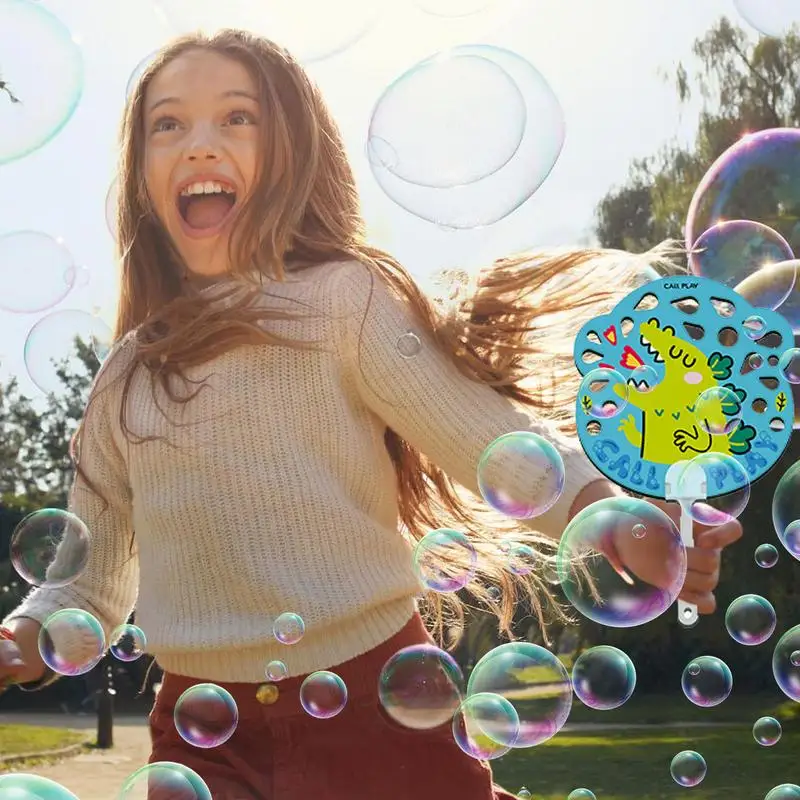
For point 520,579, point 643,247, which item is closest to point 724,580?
point 643,247

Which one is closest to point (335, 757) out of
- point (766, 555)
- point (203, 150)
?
point (203, 150)

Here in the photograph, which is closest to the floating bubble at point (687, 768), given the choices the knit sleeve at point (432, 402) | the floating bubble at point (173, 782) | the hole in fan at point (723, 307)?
the hole in fan at point (723, 307)

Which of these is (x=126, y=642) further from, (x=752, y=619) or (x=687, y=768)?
(x=752, y=619)

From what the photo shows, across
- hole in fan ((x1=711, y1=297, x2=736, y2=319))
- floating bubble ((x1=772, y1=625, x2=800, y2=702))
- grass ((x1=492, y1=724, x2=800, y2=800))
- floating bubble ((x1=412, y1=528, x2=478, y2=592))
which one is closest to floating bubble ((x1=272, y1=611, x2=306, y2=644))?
floating bubble ((x1=412, y1=528, x2=478, y2=592))

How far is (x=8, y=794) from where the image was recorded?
8.04 ft

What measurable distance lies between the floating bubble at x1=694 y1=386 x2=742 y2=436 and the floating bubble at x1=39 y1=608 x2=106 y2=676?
4.32ft

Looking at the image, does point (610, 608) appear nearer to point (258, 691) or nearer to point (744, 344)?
point (258, 691)

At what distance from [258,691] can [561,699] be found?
2.47ft

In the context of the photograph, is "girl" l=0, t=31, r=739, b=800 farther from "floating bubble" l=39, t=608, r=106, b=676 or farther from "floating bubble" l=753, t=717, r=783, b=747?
"floating bubble" l=753, t=717, r=783, b=747

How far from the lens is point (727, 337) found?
3.57 meters

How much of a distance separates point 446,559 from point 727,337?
1008mm

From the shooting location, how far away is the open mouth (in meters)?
2.75

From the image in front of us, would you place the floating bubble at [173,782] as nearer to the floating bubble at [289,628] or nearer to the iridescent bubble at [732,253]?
the floating bubble at [289,628]

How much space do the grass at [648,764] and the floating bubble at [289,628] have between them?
29.0 ft
